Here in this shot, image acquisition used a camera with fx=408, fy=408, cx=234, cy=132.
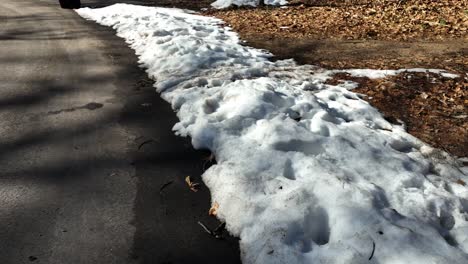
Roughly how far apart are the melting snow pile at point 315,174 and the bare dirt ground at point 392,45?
51cm

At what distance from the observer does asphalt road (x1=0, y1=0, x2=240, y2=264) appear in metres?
2.96

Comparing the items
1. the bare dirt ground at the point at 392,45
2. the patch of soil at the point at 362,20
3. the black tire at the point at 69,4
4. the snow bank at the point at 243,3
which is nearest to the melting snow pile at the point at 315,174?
the bare dirt ground at the point at 392,45

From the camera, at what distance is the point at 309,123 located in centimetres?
458

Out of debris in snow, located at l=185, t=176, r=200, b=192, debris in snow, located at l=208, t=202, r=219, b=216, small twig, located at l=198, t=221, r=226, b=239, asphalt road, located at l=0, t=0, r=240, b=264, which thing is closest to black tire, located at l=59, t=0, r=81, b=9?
asphalt road, located at l=0, t=0, r=240, b=264

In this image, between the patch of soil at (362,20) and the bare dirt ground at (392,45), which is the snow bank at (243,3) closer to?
the bare dirt ground at (392,45)

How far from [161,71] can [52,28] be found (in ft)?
17.2

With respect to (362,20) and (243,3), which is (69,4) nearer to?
(243,3)

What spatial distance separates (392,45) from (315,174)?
5921 mm

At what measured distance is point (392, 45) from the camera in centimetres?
843

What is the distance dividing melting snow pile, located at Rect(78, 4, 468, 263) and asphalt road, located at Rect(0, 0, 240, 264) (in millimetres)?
255

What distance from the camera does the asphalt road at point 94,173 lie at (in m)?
2.96

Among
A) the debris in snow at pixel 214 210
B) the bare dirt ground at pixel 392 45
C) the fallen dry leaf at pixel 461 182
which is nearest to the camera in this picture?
the debris in snow at pixel 214 210

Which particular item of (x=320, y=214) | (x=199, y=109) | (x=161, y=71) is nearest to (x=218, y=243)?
(x=320, y=214)

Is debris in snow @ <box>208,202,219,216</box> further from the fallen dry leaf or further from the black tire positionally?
the black tire
